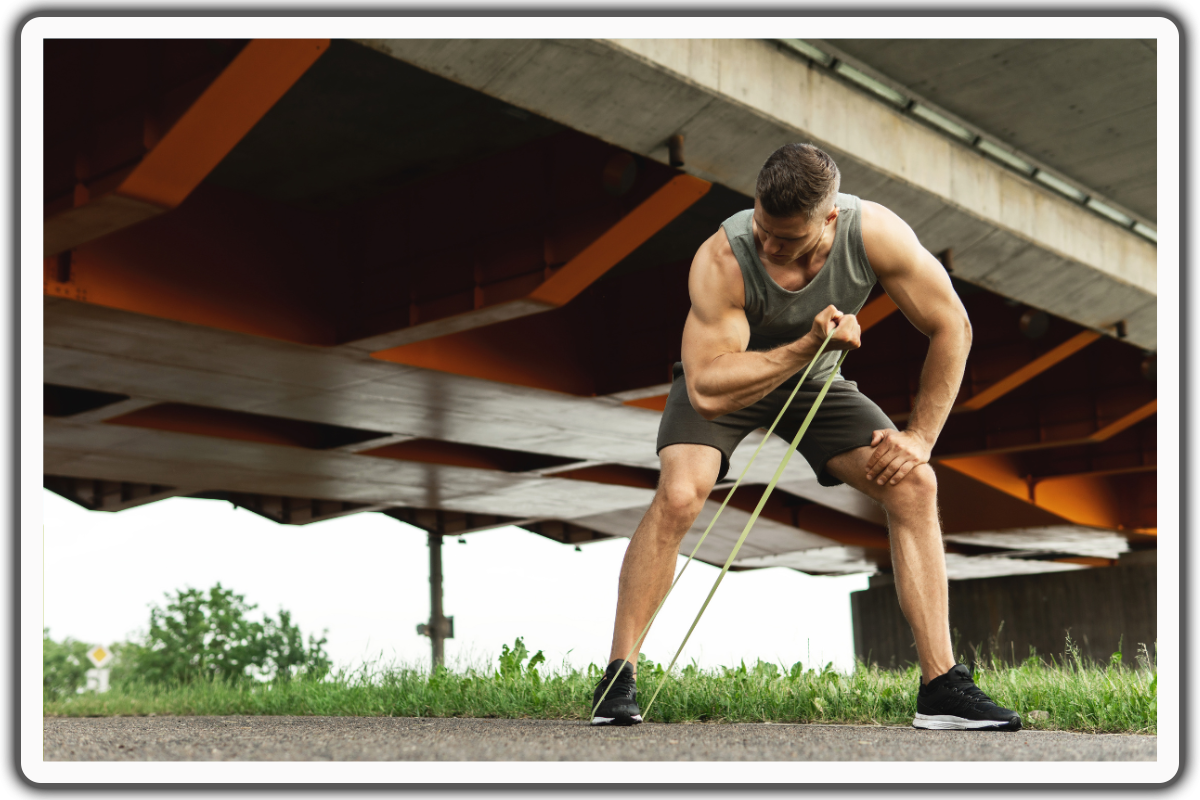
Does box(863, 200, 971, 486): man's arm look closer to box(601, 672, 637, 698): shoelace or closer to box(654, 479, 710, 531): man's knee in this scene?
box(654, 479, 710, 531): man's knee

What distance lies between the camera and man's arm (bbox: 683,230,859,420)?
3346mm

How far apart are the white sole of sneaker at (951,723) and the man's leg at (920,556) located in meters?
0.13

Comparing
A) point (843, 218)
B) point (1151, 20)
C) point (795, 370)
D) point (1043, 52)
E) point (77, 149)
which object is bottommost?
point (795, 370)

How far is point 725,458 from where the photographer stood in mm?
3727

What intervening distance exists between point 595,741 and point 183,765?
1055 millimetres

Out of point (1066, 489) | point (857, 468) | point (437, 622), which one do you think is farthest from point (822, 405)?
point (437, 622)

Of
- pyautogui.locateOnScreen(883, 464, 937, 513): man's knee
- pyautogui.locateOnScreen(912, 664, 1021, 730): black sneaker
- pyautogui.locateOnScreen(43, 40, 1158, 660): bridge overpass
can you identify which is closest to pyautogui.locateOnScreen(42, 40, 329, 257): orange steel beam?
pyautogui.locateOnScreen(43, 40, 1158, 660): bridge overpass

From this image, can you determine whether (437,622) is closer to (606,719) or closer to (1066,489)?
(1066,489)

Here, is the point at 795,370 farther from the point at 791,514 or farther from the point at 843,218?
the point at 791,514

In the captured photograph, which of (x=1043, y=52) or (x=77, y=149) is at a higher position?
(x=1043, y=52)

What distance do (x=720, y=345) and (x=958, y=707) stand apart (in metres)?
1.38

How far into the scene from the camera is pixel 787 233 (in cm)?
→ 320

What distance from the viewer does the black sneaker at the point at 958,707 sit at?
131 inches
